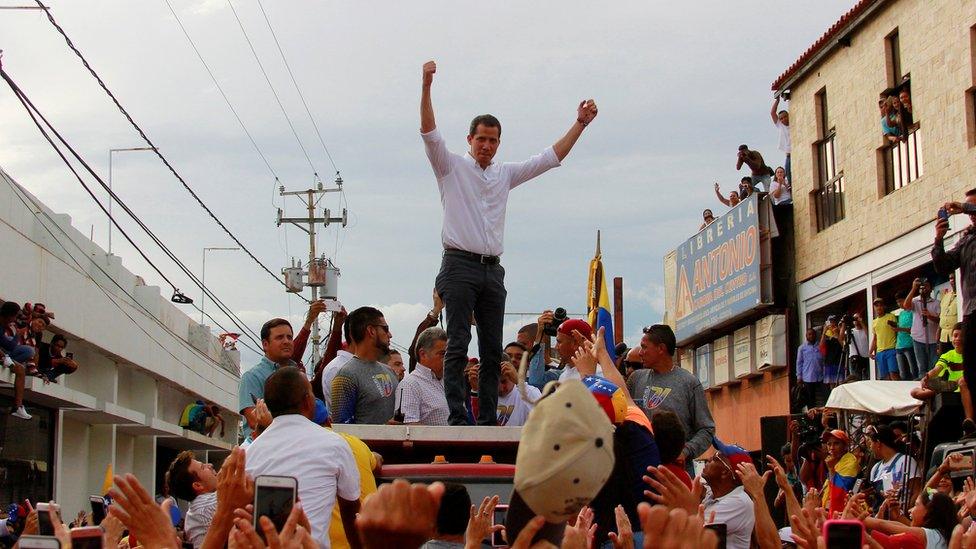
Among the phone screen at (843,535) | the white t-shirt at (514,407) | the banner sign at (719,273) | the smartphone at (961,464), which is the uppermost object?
the banner sign at (719,273)

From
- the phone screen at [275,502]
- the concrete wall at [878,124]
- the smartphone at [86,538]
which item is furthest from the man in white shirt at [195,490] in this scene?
the concrete wall at [878,124]

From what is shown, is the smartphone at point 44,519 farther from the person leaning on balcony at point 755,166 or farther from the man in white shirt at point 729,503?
the person leaning on balcony at point 755,166

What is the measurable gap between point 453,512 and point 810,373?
20.9 m

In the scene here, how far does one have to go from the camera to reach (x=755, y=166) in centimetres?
2866

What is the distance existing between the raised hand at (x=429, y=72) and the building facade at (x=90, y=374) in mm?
17119

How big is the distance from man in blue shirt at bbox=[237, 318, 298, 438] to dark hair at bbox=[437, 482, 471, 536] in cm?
402

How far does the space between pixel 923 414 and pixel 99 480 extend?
25334 millimetres

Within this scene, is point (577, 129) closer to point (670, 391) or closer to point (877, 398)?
point (670, 391)

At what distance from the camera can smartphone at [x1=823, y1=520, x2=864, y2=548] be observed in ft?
12.3

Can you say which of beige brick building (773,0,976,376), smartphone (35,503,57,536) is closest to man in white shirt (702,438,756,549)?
smartphone (35,503,57,536)

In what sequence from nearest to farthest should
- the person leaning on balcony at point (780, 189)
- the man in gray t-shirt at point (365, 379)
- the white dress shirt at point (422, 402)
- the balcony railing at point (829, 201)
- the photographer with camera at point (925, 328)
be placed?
1. the man in gray t-shirt at point (365, 379)
2. the white dress shirt at point (422, 402)
3. the photographer with camera at point (925, 328)
4. the balcony railing at point (829, 201)
5. the person leaning on balcony at point (780, 189)

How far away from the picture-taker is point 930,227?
22.0 meters

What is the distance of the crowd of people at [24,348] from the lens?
23.5 metres

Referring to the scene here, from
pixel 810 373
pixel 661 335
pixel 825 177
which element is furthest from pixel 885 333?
pixel 661 335
